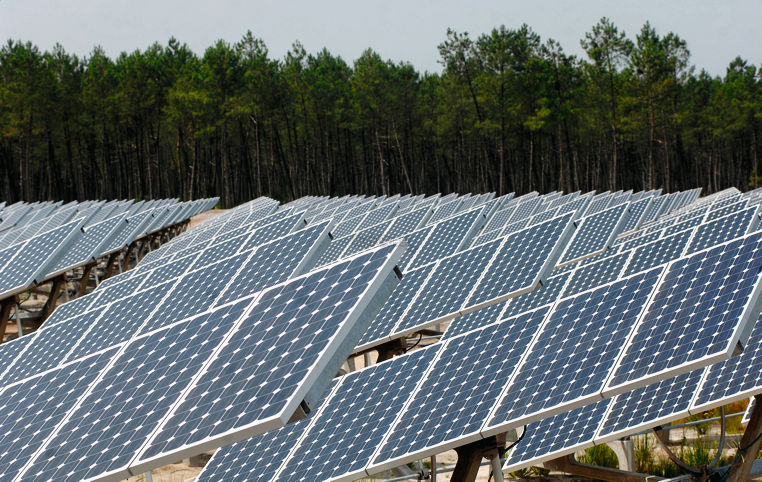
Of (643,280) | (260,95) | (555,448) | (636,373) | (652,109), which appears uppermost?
(260,95)

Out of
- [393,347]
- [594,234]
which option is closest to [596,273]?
[393,347]

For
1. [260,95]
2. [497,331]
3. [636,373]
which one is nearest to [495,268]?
[497,331]

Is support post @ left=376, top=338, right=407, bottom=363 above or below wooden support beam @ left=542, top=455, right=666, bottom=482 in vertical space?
above

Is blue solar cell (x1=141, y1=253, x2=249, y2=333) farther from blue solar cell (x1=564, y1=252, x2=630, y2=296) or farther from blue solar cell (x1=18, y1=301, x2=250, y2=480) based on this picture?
blue solar cell (x1=564, y1=252, x2=630, y2=296)

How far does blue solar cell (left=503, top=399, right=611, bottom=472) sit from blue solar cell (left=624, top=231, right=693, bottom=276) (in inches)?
132

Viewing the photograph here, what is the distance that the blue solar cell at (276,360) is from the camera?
4.92 m

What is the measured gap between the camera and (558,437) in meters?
8.68

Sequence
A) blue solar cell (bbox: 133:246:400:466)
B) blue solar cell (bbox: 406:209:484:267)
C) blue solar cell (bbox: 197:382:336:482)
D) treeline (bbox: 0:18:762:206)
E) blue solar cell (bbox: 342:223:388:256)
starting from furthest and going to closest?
treeline (bbox: 0:18:762:206), blue solar cell (bbox: 342:223:388:256), blue solar cell (bbox: 406:209:484:267), blue solar cell (bbox: 197:382:336:482), blue solar cell (bbox: 133:246:400:466)

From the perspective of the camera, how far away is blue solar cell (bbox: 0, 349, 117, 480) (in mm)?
6047

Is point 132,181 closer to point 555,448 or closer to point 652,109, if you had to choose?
point 652,109

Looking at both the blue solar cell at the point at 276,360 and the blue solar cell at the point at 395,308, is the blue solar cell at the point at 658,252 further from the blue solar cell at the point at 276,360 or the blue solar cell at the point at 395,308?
the blue solar cell at the point at 276,360

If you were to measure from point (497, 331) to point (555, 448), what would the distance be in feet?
4.23

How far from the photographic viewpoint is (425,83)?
117m

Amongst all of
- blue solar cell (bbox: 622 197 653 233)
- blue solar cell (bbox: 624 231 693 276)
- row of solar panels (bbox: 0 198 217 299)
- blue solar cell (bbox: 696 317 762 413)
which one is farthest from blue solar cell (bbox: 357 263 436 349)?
blue solar cell (bbox: 622 197 653 233)
